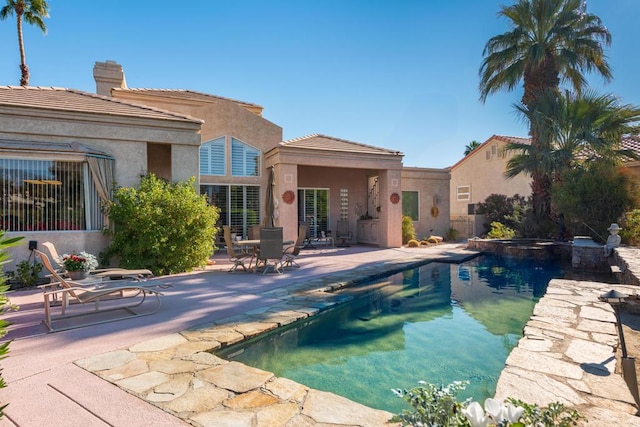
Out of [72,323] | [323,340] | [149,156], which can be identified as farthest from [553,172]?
[72,323]

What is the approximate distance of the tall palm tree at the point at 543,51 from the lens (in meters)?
16.2

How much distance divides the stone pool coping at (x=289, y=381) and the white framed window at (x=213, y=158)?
10.6 m

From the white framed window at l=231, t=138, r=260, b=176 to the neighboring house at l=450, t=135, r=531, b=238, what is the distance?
13.3m

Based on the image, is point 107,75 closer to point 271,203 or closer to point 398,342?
point 271,203

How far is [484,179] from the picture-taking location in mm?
26922

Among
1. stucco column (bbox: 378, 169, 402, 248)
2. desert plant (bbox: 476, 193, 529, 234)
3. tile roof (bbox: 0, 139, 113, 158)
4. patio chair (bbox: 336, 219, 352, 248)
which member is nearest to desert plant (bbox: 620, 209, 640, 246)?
desert plant (bbox: 476, 193, 529, 234)

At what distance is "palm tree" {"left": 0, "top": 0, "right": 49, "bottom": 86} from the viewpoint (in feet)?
60.1

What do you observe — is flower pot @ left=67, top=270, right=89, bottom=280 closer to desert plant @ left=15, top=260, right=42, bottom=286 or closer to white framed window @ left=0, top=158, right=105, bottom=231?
desert plant @ left=15, top=260, right=42, bottom=286

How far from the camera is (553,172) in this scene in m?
15.6

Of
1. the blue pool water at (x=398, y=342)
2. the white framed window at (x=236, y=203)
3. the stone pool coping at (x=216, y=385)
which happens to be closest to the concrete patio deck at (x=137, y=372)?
the stone pool coping at (x=216, y=385)

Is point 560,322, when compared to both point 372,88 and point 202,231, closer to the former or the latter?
point 202,231

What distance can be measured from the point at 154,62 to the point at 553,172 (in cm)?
1876

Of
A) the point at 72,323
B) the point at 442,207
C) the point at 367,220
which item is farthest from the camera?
the point at 442,207

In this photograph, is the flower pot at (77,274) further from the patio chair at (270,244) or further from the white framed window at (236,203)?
the white framed window at (236,203)
